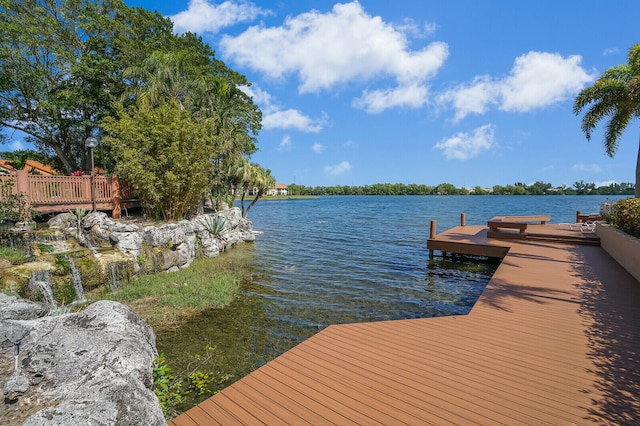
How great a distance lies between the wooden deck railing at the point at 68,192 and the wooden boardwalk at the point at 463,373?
12.6 metres

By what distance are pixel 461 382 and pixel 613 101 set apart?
18.2 metres

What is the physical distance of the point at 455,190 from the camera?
529ft

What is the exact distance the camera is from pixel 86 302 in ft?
26.8

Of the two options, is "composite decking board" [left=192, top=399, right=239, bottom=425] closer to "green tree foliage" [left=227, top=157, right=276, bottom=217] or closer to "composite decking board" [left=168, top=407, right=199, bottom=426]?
"composite decking board" [left=168, top=407, right=199, bottom=426]

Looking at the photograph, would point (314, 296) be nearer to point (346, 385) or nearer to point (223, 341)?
point (223, 341)

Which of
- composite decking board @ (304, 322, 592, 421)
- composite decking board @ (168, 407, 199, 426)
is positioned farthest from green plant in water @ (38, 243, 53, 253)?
composite decking board @ (304, 322, 592, 421)

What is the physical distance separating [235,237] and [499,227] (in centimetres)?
1456

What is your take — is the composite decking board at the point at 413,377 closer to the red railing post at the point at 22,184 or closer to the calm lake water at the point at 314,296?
the calm lake water at the point at 314,296

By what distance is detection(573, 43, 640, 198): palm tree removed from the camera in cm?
1381

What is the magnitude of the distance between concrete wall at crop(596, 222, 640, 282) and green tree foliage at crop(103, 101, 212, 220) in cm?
1550

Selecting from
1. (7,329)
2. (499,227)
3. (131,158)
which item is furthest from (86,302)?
(499,227)

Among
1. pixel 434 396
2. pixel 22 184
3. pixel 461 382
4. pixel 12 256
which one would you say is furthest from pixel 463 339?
pixel 22 184

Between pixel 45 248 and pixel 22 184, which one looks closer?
pixel 45 248

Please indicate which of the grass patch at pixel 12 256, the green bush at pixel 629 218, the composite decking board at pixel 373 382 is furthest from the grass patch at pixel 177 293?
the green bush at pixel 629 218
